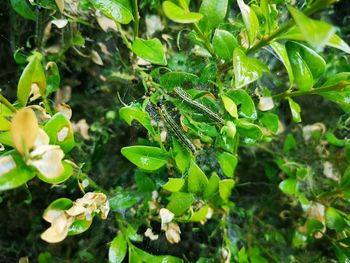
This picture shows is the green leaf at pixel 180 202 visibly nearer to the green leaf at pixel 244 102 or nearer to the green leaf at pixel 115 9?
the green leaf at pixel 244 102

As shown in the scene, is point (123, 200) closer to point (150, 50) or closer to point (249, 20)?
point (150, 50)

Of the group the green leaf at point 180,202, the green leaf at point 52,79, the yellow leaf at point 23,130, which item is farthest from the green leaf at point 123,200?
the yellow leaf at point 23,130

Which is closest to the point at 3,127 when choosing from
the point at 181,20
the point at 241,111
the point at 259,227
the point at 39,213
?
the point at 181,20

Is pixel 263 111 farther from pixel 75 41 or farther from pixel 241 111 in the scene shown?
pixel 75 41

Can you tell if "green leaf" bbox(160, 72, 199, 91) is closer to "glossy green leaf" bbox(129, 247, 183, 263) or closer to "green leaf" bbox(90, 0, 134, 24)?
"green leaf" bbox(90, 0, 134, 24)

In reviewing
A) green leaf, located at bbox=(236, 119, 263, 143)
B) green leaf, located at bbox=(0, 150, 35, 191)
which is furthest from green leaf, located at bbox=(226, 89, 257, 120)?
green leaf, located at bbox=(0, 150, 35, 191)
